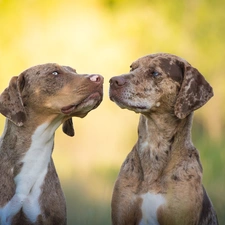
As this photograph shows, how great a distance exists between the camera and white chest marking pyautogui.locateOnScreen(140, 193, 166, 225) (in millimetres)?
7984

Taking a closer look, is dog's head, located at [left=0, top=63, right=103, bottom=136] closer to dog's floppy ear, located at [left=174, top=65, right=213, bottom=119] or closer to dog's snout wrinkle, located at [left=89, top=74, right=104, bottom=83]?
dog's snout wrinkle, located at [left=89, top=74, right=104, bottom=83]

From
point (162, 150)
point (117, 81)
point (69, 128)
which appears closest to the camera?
point (117, 81)

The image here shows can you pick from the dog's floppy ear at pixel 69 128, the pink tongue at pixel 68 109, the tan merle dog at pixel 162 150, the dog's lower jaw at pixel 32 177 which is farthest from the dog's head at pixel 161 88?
the dog's floppy ear at pixel 69 128

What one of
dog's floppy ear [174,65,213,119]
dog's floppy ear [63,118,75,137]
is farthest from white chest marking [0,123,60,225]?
dog's floppy ear [174,65,213,119]

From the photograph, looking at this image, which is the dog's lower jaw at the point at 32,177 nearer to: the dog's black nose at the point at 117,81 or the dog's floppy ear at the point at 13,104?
the dog's floppy ear at the point at 13,104

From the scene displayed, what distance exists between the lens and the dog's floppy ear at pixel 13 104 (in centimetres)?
802

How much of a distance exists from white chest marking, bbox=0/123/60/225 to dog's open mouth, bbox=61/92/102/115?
0.25 meters

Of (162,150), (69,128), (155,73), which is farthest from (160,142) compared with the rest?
(69,128)

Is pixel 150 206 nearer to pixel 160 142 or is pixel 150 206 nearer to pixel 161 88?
pixel 160 142

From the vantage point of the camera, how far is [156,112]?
8117 millimetres

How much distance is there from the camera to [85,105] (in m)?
8.06

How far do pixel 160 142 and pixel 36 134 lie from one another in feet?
3.36

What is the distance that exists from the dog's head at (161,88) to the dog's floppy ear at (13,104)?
2.47 ft

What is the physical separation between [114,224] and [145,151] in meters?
0.65
